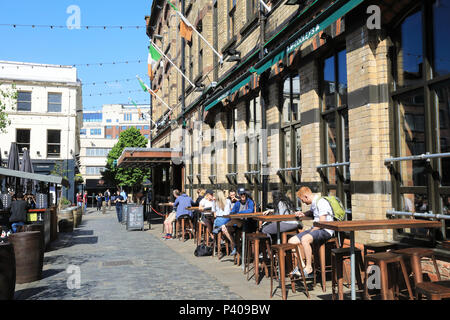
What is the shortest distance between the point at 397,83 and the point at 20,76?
118ft

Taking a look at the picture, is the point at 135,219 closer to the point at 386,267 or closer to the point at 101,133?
the point at 386,267

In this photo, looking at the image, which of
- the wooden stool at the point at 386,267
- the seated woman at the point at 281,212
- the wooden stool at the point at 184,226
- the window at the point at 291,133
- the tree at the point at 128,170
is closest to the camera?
the wooden stool at the point at 386,267

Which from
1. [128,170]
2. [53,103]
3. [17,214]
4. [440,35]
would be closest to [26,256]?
[17,214]

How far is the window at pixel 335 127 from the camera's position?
7.49 m

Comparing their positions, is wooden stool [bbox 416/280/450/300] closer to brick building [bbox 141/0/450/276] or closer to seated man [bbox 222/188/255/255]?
brick building [bbox 141/0/450/276]

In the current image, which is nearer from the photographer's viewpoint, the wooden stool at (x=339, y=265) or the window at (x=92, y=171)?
the wooden stool at (x=339, y=265)

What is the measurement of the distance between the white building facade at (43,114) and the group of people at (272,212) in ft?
79.0

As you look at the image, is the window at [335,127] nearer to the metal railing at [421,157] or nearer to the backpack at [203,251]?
the metal railing at [421,157]

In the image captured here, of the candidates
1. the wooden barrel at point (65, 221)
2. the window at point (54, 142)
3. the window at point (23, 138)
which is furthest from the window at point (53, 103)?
the wooden barrel at point (65, 221)

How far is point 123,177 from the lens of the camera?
49812mm

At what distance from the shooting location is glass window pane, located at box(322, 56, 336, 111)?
793 centimetres

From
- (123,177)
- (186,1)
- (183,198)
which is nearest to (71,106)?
(123,177)

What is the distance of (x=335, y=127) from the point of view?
780cm
